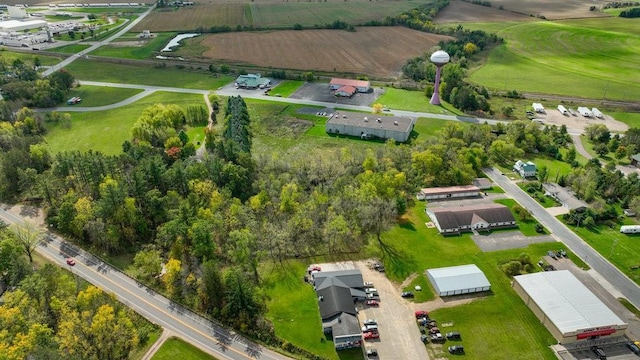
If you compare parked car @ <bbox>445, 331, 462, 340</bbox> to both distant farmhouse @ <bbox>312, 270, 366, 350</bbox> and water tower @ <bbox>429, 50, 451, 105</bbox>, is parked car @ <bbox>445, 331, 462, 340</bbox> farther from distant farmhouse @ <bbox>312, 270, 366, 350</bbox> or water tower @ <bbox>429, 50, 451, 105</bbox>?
water tower @ <bbox>429, 50, 451, 105</bbox>

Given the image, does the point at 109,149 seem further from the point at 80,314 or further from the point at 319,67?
the point at 319,67

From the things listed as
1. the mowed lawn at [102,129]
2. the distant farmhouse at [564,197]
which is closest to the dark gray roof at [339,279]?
the distant farmhouse at [564,197]

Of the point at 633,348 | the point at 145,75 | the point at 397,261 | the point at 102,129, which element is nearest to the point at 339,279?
the point at 397,261

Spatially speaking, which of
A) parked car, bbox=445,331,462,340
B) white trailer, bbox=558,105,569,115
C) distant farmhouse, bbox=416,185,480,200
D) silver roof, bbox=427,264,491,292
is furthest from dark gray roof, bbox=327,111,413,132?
parked car, bbox=445,331,462,340

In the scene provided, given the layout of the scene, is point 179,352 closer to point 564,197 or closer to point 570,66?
point 564,197

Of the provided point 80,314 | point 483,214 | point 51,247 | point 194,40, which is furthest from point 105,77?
point 483,214

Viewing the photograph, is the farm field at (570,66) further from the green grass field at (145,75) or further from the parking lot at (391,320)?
the parking lot at (391,320)
